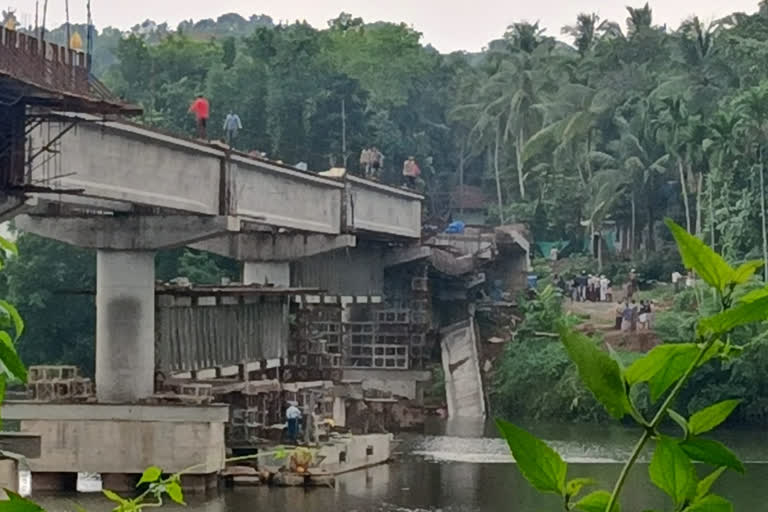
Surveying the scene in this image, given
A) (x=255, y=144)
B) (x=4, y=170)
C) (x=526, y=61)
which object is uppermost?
(x=526, y=61)

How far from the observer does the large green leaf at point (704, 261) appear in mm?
2918

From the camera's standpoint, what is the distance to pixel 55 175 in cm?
3556

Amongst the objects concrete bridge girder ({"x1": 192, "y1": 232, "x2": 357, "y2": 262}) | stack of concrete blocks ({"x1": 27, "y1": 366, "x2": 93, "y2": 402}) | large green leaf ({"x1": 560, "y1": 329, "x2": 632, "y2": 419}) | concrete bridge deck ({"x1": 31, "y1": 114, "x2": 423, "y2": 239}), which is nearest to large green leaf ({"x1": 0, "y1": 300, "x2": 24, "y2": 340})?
large green leaf ({"x1": 560, "y1": 329, "x2": 632, "y2": 419})

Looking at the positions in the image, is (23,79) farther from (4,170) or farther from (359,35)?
(359,35)

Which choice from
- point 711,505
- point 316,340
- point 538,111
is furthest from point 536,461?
point 538,111

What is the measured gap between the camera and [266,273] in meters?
55.5

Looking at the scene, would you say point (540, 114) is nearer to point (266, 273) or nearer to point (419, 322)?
point (419, 322)

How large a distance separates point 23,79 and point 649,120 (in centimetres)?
5383

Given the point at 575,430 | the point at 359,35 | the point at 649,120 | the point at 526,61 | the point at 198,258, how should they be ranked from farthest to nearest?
the point at 359,35 < the point at 526,61 < the point at 649,120 < the point at 198,258 < the point at 575,430

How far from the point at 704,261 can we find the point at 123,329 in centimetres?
3878

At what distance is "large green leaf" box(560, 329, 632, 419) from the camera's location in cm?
282

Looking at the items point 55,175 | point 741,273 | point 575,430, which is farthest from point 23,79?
point 575,430

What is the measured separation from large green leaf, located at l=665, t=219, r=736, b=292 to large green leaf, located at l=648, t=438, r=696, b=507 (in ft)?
0.88

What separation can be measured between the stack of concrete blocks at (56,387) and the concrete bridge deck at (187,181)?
397 cm
